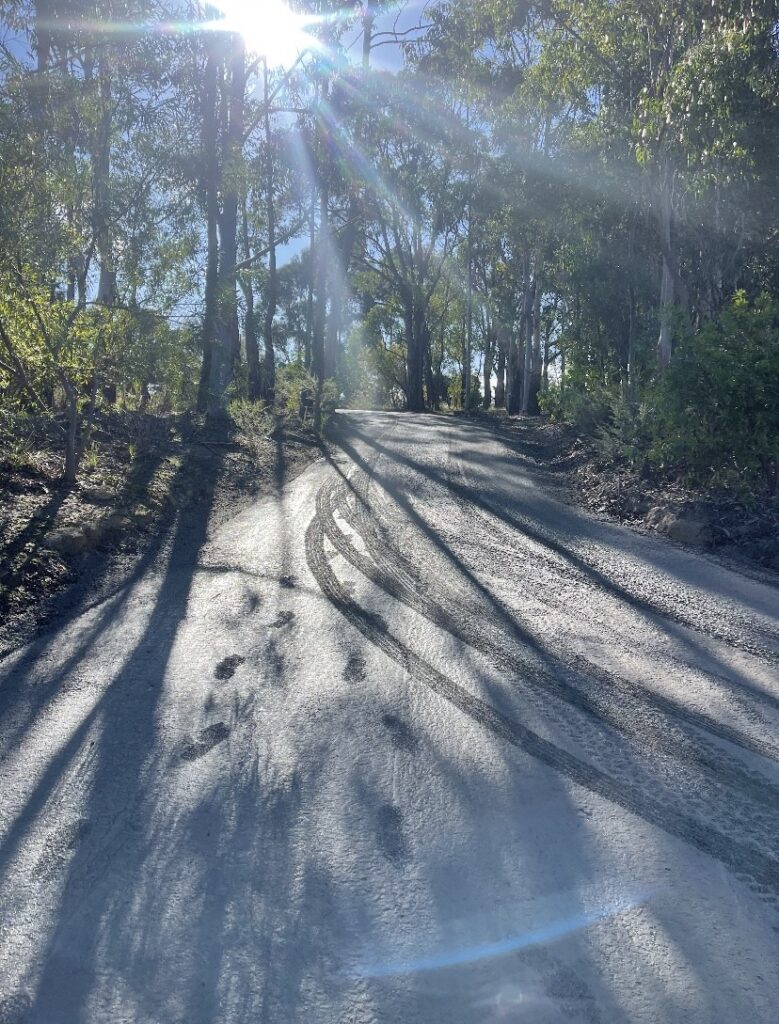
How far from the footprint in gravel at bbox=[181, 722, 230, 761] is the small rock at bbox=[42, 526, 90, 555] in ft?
12.6

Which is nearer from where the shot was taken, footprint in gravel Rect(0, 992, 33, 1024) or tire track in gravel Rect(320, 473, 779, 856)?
footprint in gravel Rect(0, 992, 33, 1024)

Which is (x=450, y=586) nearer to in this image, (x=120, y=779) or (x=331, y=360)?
(x=120, y=779)

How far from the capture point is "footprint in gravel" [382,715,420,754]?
14.6 feet

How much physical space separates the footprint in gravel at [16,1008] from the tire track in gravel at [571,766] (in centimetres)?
253

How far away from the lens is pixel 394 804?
3904 millimetres

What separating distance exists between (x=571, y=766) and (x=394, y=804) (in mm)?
969

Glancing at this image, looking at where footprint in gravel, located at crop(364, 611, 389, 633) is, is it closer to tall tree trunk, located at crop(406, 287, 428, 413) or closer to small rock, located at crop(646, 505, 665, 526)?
small rock, located at crop(646, 505, 665, 526)

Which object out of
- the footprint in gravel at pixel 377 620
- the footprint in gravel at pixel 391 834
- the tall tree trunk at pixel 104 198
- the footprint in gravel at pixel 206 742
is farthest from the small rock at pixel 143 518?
the footprint in gravel at pixel 391 834

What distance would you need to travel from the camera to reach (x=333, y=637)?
6090 millimetres

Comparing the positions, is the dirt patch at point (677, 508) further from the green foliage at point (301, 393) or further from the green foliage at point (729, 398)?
the green foliage at point (301, 393)

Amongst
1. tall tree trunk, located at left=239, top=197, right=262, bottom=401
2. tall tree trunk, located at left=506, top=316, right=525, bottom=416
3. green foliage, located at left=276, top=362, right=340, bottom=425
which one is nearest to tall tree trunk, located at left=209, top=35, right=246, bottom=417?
green foliage, located at left=276, top=362, right=340, bottom=425

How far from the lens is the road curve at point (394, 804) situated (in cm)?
286

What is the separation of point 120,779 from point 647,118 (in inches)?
544

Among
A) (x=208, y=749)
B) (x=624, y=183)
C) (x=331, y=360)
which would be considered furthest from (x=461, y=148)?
(x=208, y=749)
